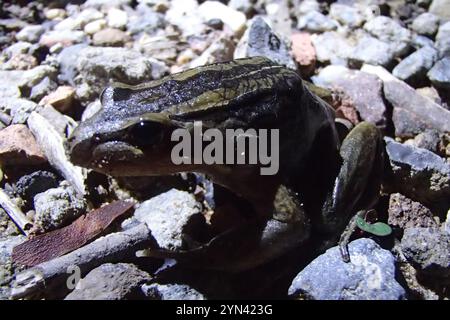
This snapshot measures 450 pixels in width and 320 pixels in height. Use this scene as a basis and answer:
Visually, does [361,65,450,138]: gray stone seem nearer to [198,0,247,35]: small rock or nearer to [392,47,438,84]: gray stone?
[392,47,438,84]: gray stone

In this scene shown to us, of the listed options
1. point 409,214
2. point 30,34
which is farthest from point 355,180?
point 30,34

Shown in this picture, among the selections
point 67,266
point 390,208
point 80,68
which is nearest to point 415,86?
point 390,208

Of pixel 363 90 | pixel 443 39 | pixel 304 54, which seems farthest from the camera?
pixel 304 54

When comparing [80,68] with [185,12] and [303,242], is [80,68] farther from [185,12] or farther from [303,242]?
[303,242]

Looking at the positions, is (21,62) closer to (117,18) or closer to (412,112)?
(117,18)

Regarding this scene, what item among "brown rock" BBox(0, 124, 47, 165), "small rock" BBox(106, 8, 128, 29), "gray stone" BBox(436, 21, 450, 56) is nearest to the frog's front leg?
"gray stone" BBox(436, 21, 450, 56)
